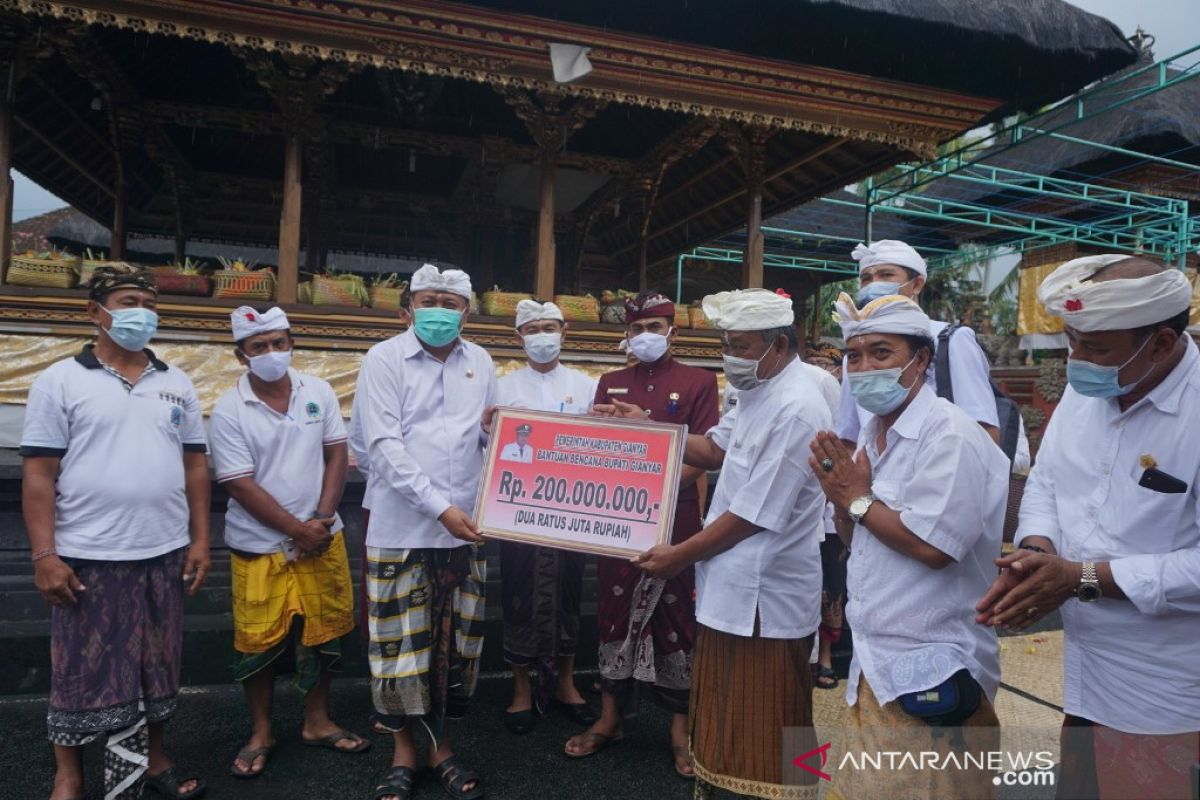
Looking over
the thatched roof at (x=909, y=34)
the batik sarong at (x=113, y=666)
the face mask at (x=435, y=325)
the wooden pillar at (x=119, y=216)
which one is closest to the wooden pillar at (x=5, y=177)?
the wooden pillar at (x=119, y=216)

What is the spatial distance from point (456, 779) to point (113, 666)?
1.41 meters

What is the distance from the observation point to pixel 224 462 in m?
3.25

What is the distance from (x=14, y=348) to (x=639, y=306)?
513cm

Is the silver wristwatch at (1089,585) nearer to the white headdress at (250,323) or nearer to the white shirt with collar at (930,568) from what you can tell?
the white shirt with collar at (930,568)

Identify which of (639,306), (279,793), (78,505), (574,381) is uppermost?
(639,306)

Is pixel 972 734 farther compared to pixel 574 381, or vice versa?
pixel 574 381

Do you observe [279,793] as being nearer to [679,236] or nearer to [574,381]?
[574,381]

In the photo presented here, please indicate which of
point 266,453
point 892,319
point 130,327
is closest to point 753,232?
point 266,453

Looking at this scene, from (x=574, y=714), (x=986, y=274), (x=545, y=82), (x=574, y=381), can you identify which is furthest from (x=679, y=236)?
(x=986, y=274)

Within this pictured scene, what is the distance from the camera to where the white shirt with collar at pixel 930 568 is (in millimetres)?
1833

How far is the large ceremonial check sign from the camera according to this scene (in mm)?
2842

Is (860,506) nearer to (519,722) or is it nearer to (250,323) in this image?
(519,722)

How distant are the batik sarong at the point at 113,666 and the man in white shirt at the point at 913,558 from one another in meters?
2.63

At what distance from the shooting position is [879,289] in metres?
3.01
